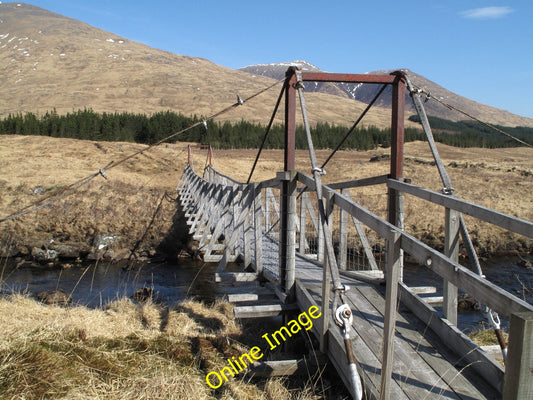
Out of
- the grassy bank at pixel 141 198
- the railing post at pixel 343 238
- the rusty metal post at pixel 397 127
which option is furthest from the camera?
the grassy bank at pixel 141 198

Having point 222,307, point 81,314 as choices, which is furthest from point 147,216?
point 81,314

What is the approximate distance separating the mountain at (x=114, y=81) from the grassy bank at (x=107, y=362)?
62.0m

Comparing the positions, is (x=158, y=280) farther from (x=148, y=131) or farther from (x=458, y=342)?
(x=148, y=131)

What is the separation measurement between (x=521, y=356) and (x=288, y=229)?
3.41 meters

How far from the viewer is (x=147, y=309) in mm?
6395

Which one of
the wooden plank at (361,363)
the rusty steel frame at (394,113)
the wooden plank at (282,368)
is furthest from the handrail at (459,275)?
the rusty steel frame at (394,113)

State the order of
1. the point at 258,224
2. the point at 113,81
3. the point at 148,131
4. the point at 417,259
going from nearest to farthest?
the point at 417,259
the point at 258,224
the point at 148,131
the point at 113,81

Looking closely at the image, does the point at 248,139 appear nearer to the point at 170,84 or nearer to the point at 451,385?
the point at 451,385

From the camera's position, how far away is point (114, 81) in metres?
87.6

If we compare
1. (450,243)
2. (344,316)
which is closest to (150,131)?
(450,243)

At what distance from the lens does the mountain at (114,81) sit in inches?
2835

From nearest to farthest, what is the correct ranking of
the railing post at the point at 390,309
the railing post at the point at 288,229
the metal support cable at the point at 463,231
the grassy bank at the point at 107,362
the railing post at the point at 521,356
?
1. the railing post at the point at 521,356
2. the railing post at the point at 390,309
3. the metal support cable at the point at 463,231
4. the grassy bank at the point at 107,362
5. the railing post at the point at 288,229

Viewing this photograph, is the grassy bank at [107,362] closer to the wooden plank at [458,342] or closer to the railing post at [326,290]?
the railing post at [326,290]

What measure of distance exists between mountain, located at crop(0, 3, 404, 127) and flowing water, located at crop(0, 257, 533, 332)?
45.3 m
